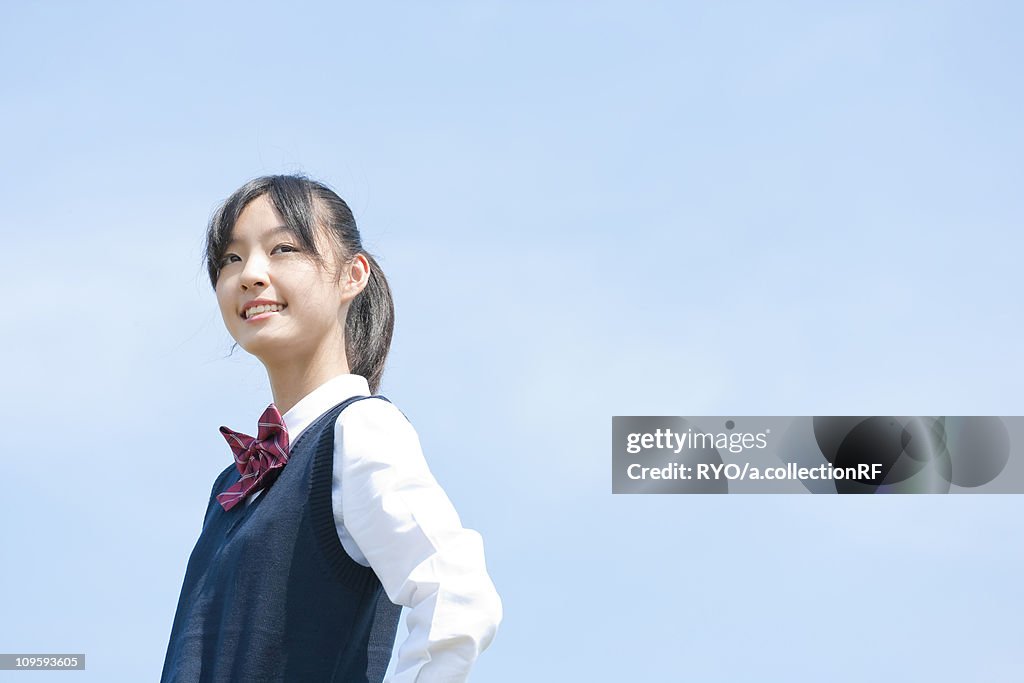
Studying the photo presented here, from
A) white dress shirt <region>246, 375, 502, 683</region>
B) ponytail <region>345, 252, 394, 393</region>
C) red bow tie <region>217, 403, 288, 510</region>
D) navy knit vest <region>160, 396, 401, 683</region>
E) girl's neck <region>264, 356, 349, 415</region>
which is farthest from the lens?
ponytail <region>345, 252, 394, 393</region>

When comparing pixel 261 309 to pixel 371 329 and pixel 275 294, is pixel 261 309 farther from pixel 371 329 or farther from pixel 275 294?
pixel 371 329

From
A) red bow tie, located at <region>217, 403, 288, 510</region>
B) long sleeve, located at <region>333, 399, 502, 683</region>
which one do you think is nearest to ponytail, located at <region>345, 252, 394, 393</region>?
red bow tie, located at <region>217, 403, 288, 510</region>

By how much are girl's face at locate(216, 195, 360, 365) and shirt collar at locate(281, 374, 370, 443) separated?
7cm

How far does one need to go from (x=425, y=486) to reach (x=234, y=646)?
393 mm

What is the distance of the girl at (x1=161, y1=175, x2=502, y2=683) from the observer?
1824mm

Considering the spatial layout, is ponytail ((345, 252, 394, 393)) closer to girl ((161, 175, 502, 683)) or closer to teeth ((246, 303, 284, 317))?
girl ((161, 175, 502, 683))

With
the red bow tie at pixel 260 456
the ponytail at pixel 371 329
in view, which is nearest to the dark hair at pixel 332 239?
the ponytail at pixel 371 329

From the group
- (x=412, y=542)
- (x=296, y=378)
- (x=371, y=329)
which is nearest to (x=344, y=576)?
(x=412, y=542)

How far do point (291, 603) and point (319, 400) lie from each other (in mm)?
393

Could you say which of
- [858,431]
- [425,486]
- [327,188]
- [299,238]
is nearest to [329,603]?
[425,486]

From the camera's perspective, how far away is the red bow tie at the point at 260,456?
2.18 metres

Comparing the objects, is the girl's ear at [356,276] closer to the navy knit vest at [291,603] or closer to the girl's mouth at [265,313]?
the girl's mouth at [265,313]

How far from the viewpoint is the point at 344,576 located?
78.4 inches

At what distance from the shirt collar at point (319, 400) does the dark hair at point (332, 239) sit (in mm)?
174
